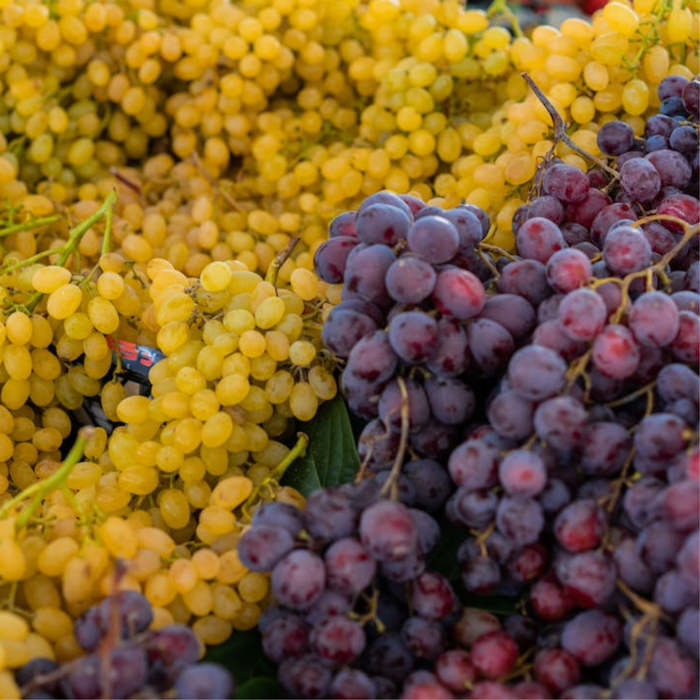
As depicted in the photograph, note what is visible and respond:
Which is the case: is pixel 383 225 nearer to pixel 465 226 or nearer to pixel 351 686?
pixel 465 226

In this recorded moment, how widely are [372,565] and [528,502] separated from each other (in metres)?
0.16

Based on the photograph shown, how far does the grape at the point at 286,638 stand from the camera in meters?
0.82

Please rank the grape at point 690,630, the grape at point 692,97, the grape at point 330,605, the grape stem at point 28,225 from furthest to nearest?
the grape stem at point 28,225 < the grape at point 692,97 < the grape at point 330,605 < the grape at point 690,630

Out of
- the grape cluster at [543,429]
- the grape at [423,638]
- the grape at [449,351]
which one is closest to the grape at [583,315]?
the grape cluster at [543,429]

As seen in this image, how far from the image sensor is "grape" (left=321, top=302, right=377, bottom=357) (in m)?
0.92

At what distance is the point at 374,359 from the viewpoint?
34.7 inches

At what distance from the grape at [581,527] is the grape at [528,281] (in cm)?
24

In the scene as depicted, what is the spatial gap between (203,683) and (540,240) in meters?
0.58

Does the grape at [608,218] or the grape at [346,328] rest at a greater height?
the grape at [608,218]

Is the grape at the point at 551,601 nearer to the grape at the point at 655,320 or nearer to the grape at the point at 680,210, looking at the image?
the grape at the point at 655,320

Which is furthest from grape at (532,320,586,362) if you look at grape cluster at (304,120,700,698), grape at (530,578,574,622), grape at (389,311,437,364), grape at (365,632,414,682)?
grape at (365,632,414,682)

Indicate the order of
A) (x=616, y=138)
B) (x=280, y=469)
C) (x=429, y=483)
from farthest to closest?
(x=616, y=138)
(x=280, y=469)
(x=429, y=483)

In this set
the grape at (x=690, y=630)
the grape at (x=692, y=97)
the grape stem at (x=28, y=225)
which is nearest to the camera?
the grape at (x=690, y=630)

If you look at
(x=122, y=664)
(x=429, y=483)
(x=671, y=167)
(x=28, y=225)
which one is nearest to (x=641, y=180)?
(x=671, y=167)
